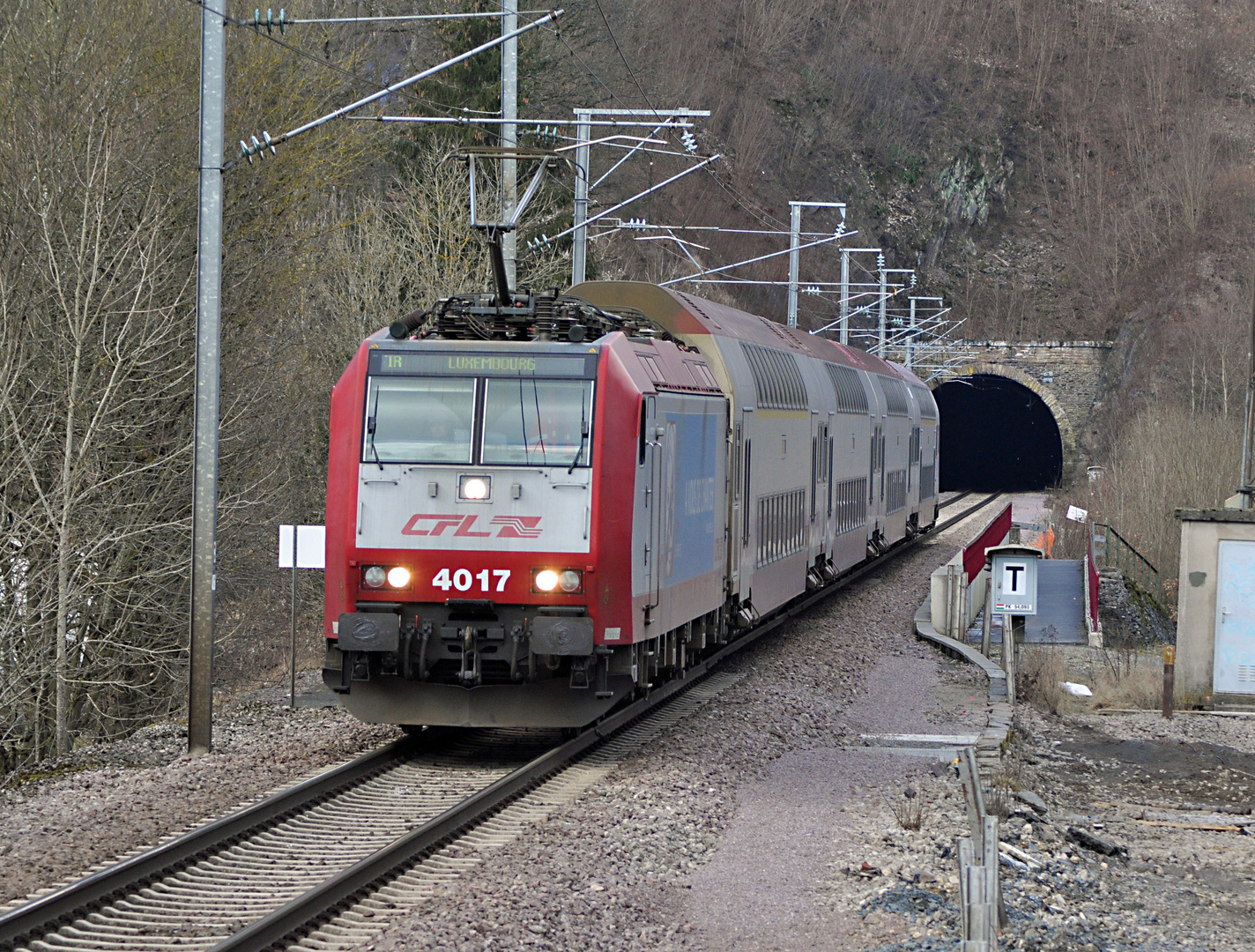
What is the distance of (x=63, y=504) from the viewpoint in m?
15.8

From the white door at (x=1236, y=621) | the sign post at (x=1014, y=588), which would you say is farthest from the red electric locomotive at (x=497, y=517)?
the white door at (x=1236, y=621)

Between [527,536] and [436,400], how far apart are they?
1279 millimetres

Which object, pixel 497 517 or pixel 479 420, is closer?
pixel 497 517

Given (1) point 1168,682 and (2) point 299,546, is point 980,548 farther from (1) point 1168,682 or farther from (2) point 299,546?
(2) point 299,546

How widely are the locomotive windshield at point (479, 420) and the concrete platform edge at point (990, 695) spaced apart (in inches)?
168

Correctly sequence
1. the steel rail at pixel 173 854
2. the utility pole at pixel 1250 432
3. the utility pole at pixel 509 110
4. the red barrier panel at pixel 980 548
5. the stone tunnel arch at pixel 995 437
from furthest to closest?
the stone tunnel arch at pixel 995 437
the red barrier panel at pixel 980 548
the utility pole at pixel 509 110
the utility pole at pixel 1250 432
the steel rail at pixel 173 854

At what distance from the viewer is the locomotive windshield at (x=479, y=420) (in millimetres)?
11625

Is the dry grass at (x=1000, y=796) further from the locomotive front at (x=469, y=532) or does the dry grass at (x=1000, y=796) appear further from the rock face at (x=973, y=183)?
the rock face at (x=973, y=183)

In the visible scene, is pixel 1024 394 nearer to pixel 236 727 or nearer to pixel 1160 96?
pixel 1160 96

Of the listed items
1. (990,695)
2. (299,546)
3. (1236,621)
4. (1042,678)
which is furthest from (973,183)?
(299,546)

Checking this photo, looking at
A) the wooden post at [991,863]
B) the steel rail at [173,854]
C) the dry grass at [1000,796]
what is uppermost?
the wooden post at [991,863]

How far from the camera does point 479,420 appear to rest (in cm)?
1172

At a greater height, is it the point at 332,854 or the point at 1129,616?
the point at 332,854

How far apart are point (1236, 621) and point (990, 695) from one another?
123 inches
